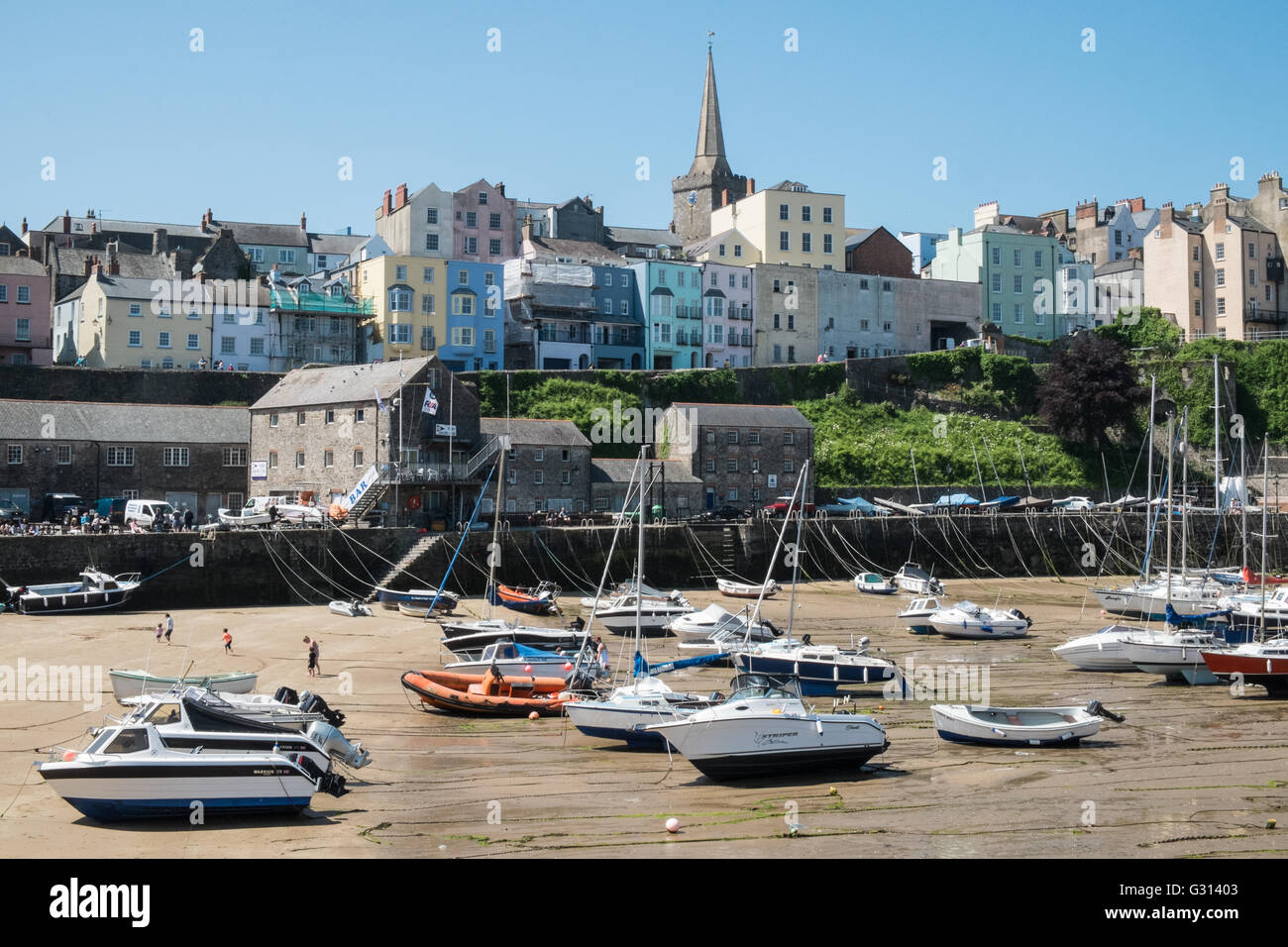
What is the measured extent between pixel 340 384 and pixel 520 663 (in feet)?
90.6

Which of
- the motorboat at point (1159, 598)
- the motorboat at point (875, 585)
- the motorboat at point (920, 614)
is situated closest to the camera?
the motorboat at point (920, 614)

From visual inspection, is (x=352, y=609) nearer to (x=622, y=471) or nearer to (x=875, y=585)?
(x=622, y=471)

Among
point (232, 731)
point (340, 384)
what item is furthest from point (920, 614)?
point (232, 731)

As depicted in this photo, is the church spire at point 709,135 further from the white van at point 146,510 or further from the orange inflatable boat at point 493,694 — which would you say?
the orange inflatable boat at point 493,694

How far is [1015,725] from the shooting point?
24.1 meters

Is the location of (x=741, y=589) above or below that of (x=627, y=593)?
below

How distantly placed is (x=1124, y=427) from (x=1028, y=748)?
51.5 meters

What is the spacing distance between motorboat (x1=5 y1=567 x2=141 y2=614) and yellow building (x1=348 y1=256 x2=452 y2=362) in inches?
1125

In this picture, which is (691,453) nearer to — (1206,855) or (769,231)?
(769,231)

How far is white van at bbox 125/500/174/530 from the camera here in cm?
4703

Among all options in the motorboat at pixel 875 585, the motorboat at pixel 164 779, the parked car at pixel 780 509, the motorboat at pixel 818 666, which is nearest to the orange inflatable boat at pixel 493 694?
the motorboat at pixel 818 666

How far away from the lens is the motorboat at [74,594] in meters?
38.5

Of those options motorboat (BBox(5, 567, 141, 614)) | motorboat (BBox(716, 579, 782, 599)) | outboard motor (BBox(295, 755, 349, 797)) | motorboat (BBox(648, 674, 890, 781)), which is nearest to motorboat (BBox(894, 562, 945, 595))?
motorboat (BBox(716, 579, 782, 599))

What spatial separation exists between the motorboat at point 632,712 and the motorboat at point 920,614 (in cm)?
1947
